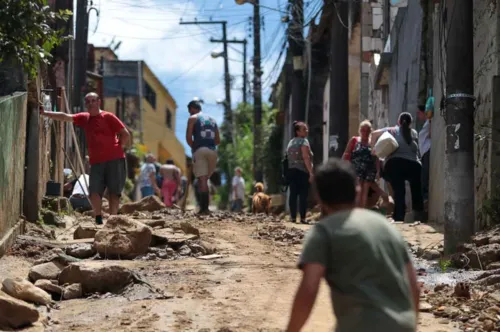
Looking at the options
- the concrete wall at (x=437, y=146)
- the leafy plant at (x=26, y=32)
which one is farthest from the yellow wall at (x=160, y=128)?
the leafy plant at (x=26, y=32)

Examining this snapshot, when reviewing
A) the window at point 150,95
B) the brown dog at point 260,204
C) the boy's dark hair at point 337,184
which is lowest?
the brown dog at point 260,204

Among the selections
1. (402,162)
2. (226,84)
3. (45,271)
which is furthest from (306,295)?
(226,84)

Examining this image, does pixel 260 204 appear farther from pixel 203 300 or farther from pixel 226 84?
pixel 226 84

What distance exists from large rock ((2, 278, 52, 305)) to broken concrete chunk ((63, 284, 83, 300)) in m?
0.39

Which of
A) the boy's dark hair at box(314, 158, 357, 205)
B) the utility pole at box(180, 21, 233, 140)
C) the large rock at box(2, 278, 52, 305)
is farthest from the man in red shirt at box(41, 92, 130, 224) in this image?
the utility pole at box(180, 21, 233, 140)

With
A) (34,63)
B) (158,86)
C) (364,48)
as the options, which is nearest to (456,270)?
(34,63)

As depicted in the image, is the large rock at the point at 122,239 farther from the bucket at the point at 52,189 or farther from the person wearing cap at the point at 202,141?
the person wearing cap at the point at 202,141

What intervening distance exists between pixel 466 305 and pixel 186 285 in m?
2.20

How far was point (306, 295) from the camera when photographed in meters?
3.87

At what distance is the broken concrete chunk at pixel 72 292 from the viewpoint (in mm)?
7441

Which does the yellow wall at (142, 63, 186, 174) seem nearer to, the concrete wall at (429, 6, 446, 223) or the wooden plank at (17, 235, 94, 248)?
the concrete wall at (429, 6, 446, 223)

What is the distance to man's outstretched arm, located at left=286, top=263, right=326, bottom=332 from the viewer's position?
12.7ft

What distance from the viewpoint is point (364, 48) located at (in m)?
25.3

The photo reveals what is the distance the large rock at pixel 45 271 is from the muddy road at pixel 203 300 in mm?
234
